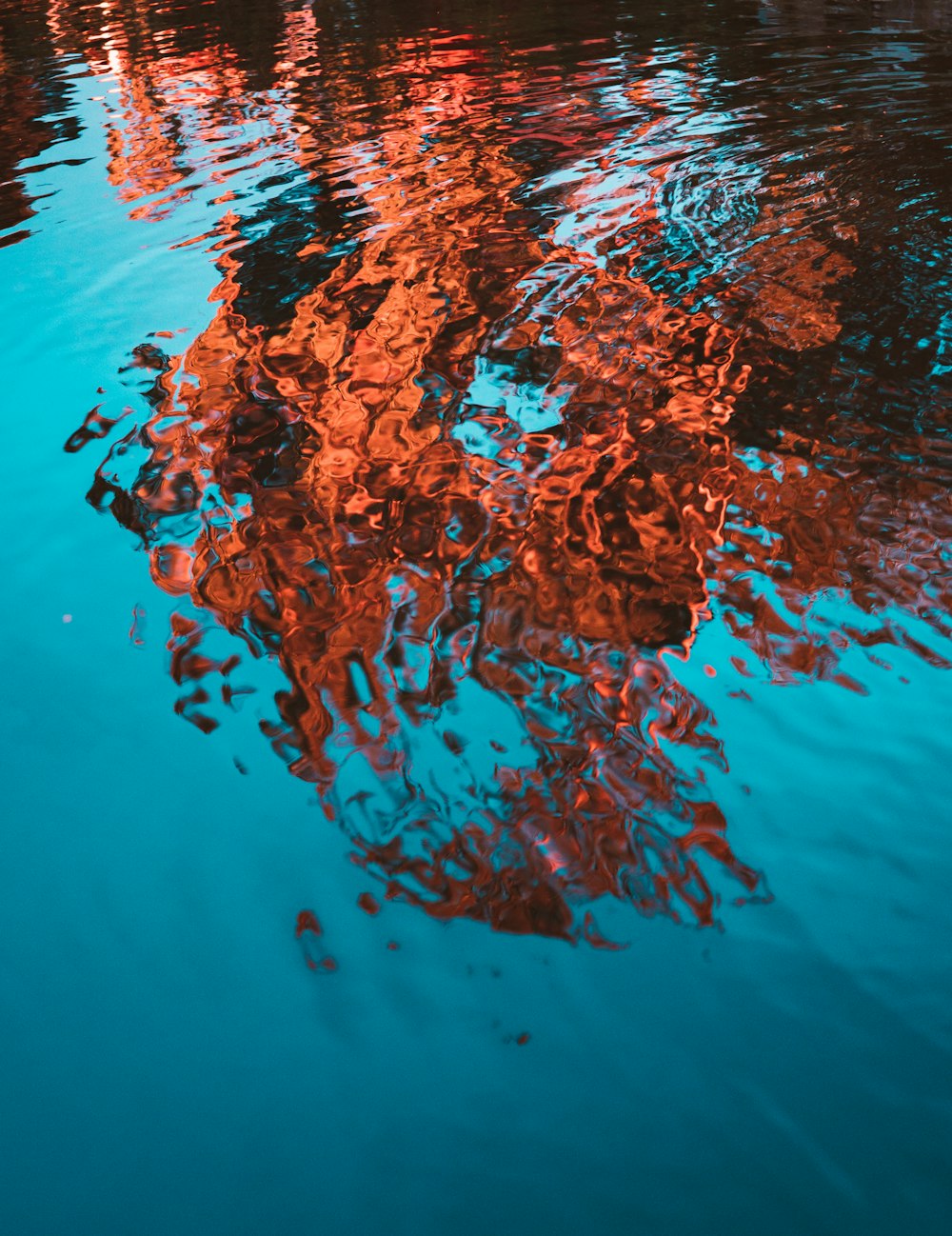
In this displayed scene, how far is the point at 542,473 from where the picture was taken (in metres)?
3.33

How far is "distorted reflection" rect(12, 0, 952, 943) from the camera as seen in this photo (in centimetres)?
232

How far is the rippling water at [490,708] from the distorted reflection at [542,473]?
0.02m

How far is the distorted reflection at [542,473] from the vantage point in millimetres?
2320

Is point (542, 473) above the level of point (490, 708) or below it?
above

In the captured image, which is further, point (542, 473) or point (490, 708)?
point (542, 473)

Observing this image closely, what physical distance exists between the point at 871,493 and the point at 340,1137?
7.71 feet

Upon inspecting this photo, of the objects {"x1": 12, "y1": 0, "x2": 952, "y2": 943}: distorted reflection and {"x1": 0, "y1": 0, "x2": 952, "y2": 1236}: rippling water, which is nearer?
{"x1": 0, "y1": 0, "x2": 952, "y2": 1236}: rippling water

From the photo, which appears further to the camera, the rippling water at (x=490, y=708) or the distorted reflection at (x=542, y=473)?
the distorted reflection at (x=542, y=473)

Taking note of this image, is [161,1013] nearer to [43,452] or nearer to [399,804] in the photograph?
[399,804]

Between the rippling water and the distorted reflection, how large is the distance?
0.6 inches

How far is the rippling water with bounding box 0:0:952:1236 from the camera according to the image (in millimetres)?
1736

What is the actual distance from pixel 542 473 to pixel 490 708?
108cm

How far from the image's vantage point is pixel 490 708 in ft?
8.24

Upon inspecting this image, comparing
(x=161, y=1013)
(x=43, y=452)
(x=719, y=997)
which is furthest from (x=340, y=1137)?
(x=43, y=452)
